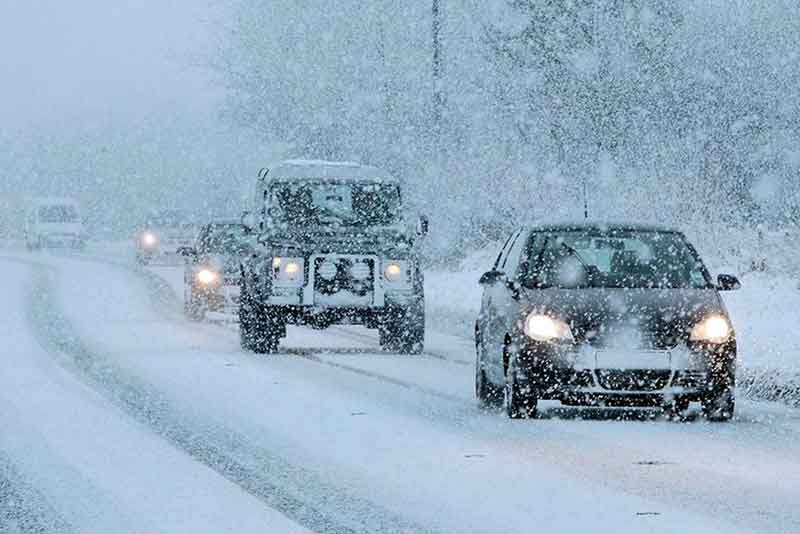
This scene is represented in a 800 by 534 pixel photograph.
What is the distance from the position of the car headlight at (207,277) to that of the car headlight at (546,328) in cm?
1450

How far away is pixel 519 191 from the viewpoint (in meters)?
39.4

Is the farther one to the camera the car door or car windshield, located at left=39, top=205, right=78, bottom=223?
car windshield, located at left=39, top=205, right=78, bottom=223

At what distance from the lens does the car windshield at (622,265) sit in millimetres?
14852

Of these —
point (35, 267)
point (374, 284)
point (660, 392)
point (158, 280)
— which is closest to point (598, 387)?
point (660, 392)

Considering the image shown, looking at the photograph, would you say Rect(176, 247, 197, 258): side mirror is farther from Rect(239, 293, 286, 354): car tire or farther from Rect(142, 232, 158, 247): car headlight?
Rect(142, 232, 158, 247): car headlight

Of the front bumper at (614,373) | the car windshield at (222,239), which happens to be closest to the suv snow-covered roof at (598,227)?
the front bumper at (614,373)

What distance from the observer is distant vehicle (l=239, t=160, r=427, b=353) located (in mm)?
21766

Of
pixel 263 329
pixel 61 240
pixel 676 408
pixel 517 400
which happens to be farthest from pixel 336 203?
pixel 61 240

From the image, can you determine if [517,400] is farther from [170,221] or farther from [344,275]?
[170,221]

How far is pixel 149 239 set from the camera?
54.8 meters

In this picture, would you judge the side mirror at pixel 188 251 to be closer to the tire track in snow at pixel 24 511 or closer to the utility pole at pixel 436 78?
the utility pole at pixel 436 78

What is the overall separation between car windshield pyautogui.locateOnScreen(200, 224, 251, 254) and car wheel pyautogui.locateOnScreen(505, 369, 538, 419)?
1374 centimetres

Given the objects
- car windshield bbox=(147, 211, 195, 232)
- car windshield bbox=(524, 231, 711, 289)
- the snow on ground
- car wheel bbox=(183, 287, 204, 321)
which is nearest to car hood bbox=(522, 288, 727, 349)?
car windshield bbox=(524, 231, 711, 289)

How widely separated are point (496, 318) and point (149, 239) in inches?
1593
